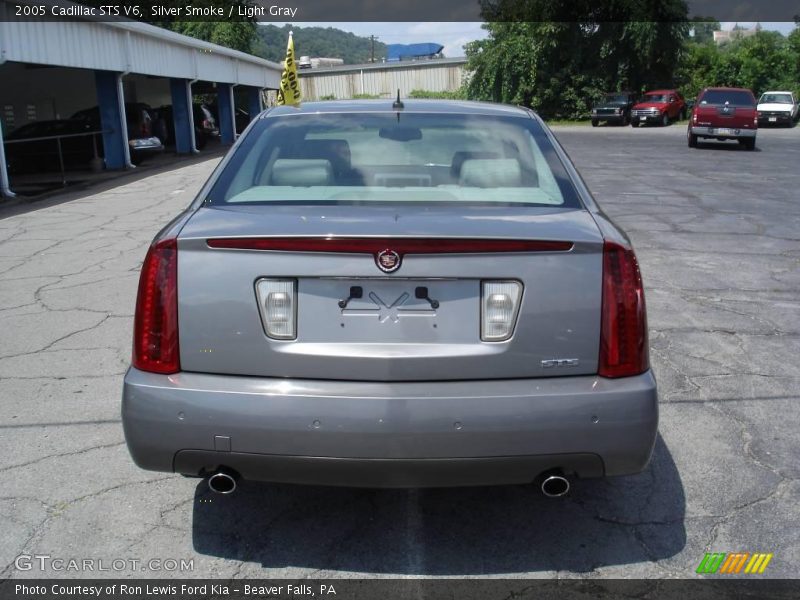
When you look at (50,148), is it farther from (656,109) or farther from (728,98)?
(656,109)

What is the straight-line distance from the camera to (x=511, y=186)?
3.37m

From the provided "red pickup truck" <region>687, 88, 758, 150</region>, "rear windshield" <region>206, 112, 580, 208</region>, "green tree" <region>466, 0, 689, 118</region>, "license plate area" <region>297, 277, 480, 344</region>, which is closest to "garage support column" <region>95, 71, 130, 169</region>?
"red pickup truck" <region>687, 88, 758, 150</region>

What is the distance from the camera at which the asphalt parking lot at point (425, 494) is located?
300cm

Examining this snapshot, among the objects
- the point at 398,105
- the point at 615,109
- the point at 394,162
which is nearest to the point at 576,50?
→ the point at 615,109

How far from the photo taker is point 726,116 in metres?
23.9

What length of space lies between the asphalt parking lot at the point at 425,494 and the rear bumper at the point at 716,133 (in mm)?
18749

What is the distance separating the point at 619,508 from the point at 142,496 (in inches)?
79.9

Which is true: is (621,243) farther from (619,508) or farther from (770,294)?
(770,294)

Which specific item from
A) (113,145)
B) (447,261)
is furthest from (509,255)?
(113,145)

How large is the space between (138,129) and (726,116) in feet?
55.7

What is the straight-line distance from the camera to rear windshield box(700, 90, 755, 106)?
79.2 feet

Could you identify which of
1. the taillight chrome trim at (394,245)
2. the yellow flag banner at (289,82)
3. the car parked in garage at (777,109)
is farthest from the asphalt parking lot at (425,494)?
the car parked in garage at (777,109)

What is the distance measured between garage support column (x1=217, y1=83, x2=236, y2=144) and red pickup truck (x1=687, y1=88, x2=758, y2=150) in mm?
16168

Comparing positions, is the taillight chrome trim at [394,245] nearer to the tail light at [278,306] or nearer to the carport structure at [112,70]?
the tail light at [278,306]
